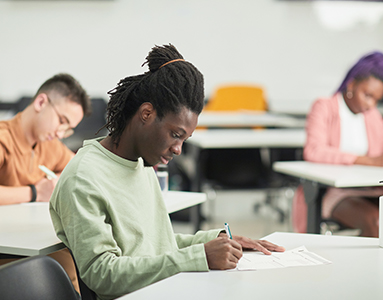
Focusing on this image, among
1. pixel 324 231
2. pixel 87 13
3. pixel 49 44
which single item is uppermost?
pixel 87 13

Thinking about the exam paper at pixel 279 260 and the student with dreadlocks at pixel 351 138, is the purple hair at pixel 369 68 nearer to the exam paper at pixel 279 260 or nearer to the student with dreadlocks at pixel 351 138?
the student with dreadlocks at pixel 351 138

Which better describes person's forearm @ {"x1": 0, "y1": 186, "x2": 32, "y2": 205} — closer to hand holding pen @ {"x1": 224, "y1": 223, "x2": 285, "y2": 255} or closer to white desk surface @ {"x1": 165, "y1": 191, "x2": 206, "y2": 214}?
white desk surface @ {"x1": 165, "y1": 191, "x2": 206, "y2": 214}

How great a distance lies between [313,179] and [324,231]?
48 centimetres

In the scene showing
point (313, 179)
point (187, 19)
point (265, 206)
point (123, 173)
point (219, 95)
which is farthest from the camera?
point (187, 19)

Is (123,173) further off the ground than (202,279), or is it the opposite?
(123,173)

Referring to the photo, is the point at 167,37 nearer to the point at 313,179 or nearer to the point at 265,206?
the point at 265,206

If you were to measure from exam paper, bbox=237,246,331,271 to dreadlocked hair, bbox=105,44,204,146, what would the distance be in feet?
1.34

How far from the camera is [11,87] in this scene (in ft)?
20.1

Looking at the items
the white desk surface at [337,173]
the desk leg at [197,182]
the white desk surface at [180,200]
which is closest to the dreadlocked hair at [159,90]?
the white desk surface at [180,200]

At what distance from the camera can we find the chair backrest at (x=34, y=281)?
0.92 meters

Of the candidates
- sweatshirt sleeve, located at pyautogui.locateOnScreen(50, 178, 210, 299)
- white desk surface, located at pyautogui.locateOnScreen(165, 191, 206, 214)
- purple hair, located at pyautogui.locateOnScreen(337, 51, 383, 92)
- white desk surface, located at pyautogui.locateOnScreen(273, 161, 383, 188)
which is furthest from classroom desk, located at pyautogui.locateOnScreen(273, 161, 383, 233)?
sweatshirt sleeve, located at pyautogui.locateOnScreen(50, 178, 210, 299)

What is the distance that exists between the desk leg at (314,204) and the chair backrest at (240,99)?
3341 mm

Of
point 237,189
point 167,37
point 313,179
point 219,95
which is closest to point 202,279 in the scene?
point 313,179

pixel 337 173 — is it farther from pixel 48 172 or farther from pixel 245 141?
pixel 48 172
